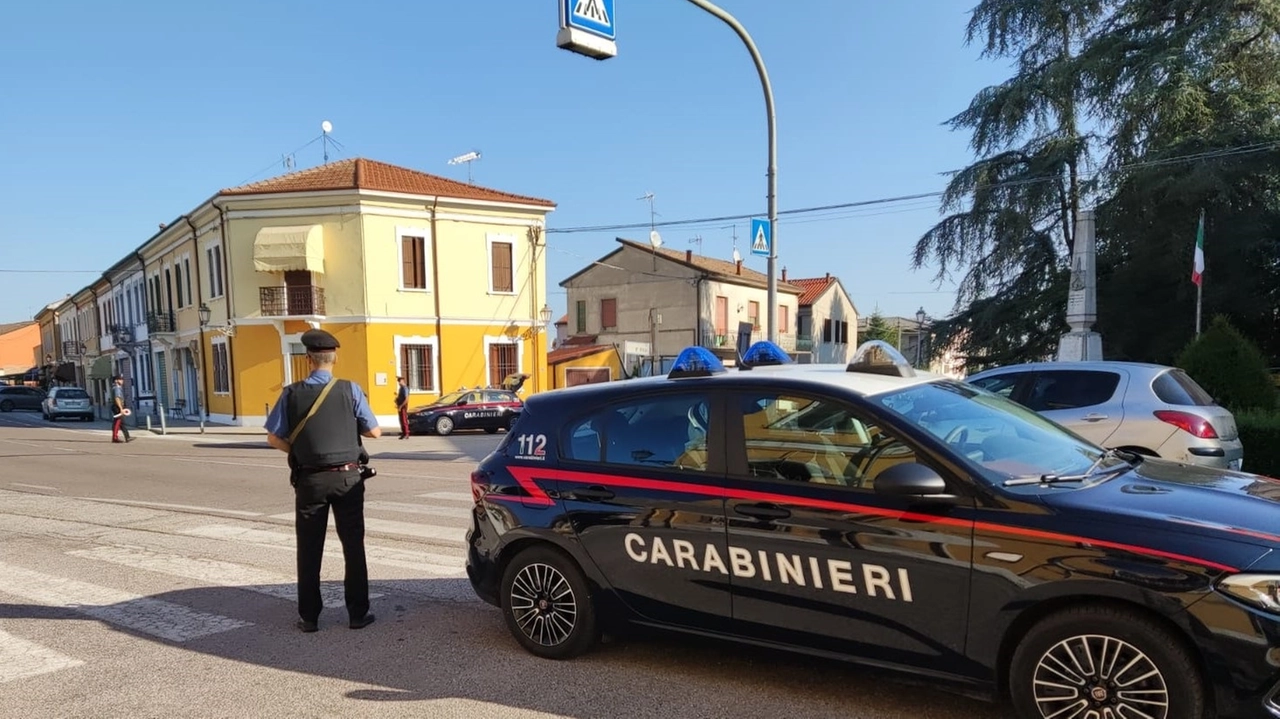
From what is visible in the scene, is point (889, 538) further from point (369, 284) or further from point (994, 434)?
point (369, 284)

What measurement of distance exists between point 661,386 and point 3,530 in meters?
8.29

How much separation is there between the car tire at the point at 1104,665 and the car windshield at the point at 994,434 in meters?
0.61

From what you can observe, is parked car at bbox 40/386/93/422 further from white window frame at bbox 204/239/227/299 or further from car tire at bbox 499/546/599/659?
car tire at bbox 499/546/599/659

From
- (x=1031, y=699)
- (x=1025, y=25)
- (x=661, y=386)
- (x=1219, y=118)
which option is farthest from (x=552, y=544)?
(x=1025, y=25)

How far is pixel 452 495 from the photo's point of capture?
9.79 meters

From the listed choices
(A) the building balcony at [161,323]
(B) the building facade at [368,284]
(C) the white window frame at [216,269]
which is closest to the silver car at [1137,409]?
(B) the building facade at [368,284]

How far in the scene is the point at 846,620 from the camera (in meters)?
3.30

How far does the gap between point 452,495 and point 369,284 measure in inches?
714

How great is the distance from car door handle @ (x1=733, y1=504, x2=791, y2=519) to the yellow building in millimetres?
23871

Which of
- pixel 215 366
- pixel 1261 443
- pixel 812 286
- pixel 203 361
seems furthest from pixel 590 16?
pixel 812 286

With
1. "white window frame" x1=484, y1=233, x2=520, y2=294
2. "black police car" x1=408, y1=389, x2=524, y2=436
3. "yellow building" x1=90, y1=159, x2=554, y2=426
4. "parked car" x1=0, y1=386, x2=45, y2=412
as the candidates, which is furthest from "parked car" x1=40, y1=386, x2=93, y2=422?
"black police car" x1=408, y1=389, x2=524, y2=436

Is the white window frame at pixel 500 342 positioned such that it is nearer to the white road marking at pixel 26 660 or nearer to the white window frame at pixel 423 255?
the white window frame at pixel 423 255

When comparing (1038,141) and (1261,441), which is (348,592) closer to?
(1261,441)

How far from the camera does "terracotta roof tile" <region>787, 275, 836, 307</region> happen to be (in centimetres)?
4769
